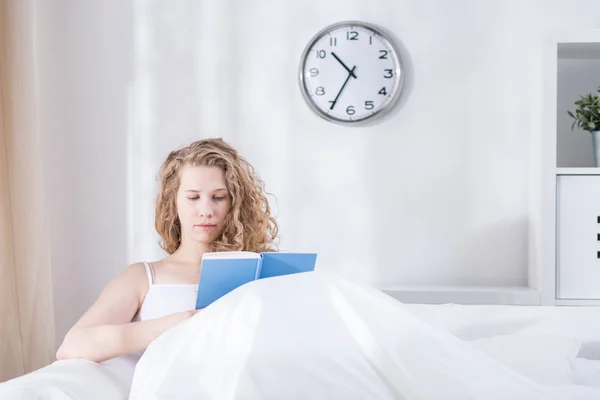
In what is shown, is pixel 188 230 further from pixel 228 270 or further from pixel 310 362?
pixel 310 362

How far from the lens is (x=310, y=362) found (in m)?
1.03

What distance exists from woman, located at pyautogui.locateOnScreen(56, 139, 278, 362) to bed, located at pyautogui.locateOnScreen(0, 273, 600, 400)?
0.81 ft

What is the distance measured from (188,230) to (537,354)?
0.76 meters

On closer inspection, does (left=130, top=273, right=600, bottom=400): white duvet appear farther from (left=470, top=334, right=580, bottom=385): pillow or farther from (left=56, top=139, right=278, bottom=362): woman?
(left=56, top=139, right=278, bottom=362): woman

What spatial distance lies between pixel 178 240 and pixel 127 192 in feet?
4.33

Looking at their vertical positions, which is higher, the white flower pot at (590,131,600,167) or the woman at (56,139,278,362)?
the white flower pot at (590,131,600,167)

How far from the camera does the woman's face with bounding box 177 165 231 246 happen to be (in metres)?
1.67

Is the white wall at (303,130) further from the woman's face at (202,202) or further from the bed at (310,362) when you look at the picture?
the bed at (310,362)

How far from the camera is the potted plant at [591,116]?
275 centimetres

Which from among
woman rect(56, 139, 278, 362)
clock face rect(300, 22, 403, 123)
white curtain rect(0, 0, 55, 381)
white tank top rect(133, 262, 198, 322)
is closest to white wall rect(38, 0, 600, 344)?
clock face rect(300, 22, 403, 123)

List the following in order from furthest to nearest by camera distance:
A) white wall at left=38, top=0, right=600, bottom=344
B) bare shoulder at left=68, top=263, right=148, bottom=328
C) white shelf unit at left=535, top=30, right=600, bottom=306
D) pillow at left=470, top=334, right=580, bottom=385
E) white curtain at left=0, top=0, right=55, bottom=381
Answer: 1. white wall at left=38, top=0, right=600, bottom=344
2. white shelf unit at left=535, top=30, right=600, bottom=306
3. white curtain at left=0, top=0, right=55, bottom=381
4. bare shoulder at left=68, top=263, right=148, bottom=328
5. pillow at left=470, top=334, right=580, bottom=385

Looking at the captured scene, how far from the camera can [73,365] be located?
1.32 metres

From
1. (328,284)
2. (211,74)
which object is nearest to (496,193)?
(211,74)

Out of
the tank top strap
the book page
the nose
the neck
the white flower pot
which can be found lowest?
the tank top strap
